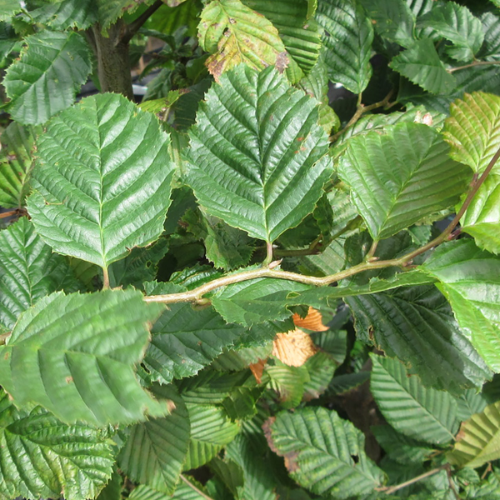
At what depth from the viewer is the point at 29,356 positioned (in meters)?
0.36

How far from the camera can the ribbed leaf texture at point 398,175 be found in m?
0.49

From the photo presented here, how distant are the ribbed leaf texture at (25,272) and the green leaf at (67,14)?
338mm

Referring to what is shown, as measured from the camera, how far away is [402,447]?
1198 millimetres

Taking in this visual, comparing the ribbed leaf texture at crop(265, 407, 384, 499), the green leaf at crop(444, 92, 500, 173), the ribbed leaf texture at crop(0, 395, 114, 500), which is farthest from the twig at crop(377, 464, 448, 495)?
the green leaf at crop(444, 92, 500, 173)

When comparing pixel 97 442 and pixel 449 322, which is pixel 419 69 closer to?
pixel 449 322

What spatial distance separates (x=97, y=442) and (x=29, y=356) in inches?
10.3

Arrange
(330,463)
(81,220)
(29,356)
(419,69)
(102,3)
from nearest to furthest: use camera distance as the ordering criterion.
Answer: (29,356), (81,220), (102,3), (419,69), (330,463)

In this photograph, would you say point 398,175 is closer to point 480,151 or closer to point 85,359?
point 480,151

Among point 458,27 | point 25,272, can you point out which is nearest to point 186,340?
point 25,272

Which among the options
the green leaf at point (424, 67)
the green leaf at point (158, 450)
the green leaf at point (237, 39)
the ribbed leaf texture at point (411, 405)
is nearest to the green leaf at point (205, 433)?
the green leaf at point (158, 450)

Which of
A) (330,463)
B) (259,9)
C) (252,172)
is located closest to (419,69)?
(259,9)

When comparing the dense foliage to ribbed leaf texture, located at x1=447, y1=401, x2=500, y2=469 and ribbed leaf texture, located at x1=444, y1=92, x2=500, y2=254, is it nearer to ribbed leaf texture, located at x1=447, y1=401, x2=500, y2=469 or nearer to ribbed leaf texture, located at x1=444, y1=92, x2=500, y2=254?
ribbed leaf texture, located at x1=444, y1=92, x2=500, y2=254

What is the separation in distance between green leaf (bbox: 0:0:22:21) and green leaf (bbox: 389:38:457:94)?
65 cm

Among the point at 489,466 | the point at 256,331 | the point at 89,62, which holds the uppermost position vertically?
the point at 89,62
